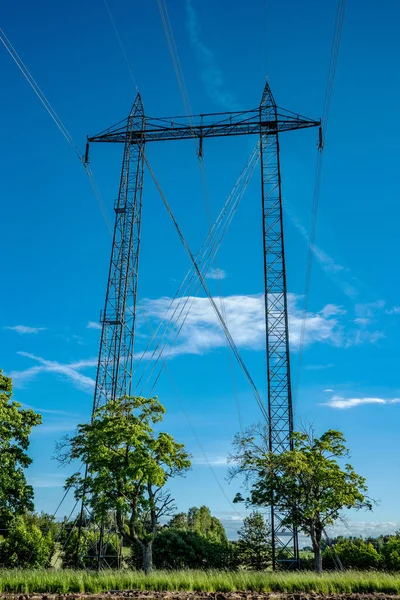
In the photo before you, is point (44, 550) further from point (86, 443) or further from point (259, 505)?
point (259, 505)

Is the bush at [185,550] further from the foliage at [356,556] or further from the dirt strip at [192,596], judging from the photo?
the dirt strip at [192,596]

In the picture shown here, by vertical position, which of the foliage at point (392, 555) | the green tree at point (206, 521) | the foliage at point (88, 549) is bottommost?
the foliage at point (392, 555)

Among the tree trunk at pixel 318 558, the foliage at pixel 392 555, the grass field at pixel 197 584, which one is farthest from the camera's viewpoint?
the foliage at pixel 392 555

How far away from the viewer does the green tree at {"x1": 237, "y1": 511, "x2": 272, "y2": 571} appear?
1384 inches

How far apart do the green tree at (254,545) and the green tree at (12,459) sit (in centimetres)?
1537

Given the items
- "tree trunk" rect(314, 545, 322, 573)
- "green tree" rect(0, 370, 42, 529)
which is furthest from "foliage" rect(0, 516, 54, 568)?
"tree trunk" rect(314, 545, 322, 573)

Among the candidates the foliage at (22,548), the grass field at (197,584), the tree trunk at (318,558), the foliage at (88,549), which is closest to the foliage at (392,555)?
→ the tree trunk at (318,558)

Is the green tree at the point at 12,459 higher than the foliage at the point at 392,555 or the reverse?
higher

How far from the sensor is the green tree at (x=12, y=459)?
27578 mm

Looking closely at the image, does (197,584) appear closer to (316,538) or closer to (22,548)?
(316,538)

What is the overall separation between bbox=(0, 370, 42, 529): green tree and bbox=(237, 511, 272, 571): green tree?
15372 millimetres

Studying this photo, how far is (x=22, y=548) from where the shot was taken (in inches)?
1119

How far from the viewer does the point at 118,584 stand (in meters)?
14.9

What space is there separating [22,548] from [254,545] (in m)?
15.5
